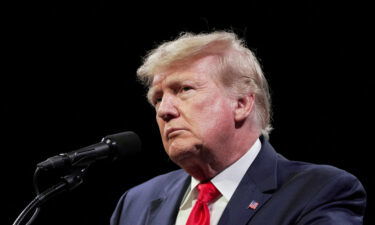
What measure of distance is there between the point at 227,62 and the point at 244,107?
269 mm

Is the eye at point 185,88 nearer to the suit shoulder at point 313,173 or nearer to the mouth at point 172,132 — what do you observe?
the mouth at point 172,132

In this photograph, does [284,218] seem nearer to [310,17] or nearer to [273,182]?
[273,182]

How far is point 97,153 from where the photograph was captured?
2.05 m

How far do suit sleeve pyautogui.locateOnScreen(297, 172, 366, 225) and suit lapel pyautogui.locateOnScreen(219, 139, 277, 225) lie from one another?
0.86 ft

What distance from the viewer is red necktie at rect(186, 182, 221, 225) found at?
256cm

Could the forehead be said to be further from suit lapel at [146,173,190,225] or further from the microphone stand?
the microphone stand

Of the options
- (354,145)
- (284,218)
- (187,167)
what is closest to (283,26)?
(354,145)

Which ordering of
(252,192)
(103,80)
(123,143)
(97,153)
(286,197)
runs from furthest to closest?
→ (103,80), (252,192), (286,197), (123,143), (97,153)

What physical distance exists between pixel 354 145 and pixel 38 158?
98.3 inches

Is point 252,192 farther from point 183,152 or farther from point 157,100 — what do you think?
point 157,100

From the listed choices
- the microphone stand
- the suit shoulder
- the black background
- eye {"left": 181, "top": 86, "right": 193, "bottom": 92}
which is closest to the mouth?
eye {"left": 181, "top": 86, "right": 193, "bottom": 92}

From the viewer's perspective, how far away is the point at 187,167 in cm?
275

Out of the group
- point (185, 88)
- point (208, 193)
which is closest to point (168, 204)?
point (208, 193)

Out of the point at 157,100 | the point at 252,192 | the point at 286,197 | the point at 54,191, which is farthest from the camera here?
the point at 157,100
